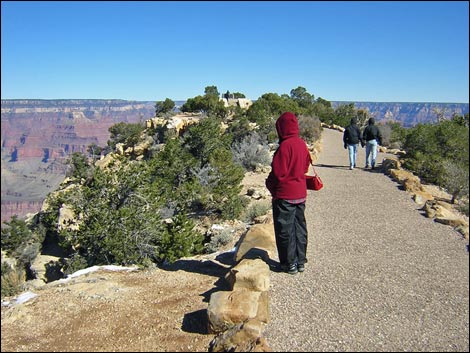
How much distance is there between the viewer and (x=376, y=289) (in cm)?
492

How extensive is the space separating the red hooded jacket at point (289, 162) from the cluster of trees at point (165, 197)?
5.71 feet

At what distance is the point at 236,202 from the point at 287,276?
247 inches

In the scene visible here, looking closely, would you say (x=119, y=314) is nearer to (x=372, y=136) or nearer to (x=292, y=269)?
(x=292, y=269)

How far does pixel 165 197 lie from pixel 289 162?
7.88 m

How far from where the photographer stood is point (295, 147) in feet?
17.2

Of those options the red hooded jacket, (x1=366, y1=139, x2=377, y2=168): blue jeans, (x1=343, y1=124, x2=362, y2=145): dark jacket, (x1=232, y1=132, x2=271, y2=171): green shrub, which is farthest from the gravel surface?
(x1=232, y1=132, x2=271, y2=171): green shrub

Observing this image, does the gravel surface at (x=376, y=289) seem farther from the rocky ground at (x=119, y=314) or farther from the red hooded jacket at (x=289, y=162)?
the red hooded jacket at (x=289, y=162)

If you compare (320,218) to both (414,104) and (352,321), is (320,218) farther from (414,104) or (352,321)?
(414,104)

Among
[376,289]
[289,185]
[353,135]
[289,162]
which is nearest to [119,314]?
[289,185]

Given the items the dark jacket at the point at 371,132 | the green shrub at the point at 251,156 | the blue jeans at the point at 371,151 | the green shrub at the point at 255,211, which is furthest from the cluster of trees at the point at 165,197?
the dark jacket at the point at 371,132

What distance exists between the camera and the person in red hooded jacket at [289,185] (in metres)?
5.25

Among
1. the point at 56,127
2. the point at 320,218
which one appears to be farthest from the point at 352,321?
the point at 56,127

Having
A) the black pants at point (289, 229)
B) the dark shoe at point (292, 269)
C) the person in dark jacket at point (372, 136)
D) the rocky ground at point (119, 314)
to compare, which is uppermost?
the person in dark jacket at point (372, 136)

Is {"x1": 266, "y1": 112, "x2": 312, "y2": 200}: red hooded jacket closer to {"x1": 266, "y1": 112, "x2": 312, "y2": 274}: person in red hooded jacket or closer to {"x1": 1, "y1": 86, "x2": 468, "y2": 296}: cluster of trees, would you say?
{"x1": 266, "y1": 112, "x2": 312, "y2": 274}: person in red hooded jacket
